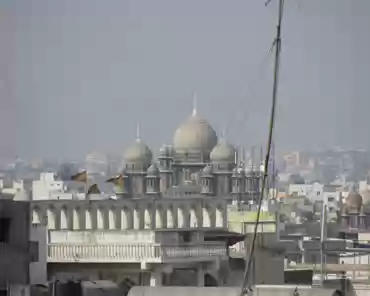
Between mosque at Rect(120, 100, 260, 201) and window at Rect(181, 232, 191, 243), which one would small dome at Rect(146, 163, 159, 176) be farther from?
window at Rect(181, 232, 191, 243)

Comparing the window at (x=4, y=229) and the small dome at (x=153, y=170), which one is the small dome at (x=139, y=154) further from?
the window at (x=4, y=229)

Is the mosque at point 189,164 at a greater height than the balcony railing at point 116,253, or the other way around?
the balcony railing at point 116,253

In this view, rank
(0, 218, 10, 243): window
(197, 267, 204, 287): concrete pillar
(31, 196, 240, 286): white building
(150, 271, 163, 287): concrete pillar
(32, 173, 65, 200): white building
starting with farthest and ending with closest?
(32, 173, 65, 200): white building < (31, 196, 240, 286): white building < (197, 267, 204, 287): concrete pillar < (150, 271, 163, 287): concrete pillar < (0, 218, 10, 243): window

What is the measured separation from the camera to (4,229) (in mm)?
8602

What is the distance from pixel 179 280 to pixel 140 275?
1.13ft

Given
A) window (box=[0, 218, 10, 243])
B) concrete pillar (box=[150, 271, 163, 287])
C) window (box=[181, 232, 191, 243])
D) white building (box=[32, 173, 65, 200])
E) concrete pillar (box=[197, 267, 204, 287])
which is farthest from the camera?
white building (box=[32, 173, 65, 200])

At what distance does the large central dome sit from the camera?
58.8 meters

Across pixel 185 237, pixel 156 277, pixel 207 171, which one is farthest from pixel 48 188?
pixel 207 171

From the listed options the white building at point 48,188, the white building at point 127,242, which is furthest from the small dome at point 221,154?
the white building at point 127,242

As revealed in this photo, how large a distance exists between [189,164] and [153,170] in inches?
113

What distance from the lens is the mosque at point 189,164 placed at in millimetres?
52988

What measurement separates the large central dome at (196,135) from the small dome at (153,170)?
225cm

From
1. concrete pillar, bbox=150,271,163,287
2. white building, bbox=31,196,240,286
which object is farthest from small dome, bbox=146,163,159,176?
concrete pillar, bbox=150,271,163,287

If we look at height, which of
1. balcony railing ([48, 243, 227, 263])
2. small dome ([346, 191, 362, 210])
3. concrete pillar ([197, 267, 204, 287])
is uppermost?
balcony railing ([48, 243, 227, 263])
